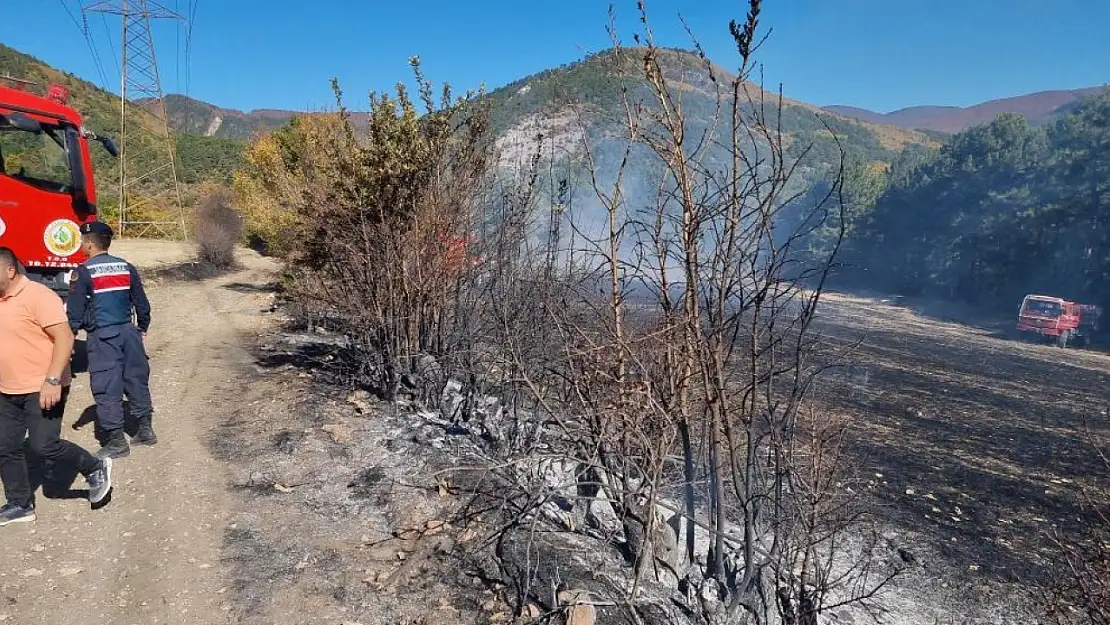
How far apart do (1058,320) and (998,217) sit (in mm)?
11476

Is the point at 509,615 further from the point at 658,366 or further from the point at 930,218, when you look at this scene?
the point at 930,218

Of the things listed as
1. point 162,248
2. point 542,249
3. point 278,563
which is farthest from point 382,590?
point 162,248

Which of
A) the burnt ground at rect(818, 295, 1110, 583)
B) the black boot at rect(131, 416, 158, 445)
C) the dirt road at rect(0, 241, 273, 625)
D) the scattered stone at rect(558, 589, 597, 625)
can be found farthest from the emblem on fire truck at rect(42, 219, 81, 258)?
the burnt ground at rect(818, 295, 1110, 583)

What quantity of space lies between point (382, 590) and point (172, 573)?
3.40 ft

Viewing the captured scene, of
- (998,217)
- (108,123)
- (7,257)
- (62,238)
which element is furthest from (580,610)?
(108,123)

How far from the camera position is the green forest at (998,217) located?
89.0ft

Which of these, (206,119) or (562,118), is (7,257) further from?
(206,119)

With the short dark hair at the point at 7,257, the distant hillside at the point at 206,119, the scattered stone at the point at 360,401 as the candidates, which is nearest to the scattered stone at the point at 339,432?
the scattered stone at the point at 360,401

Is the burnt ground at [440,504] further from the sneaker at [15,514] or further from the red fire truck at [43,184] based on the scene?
the red fire truck at [43,184]

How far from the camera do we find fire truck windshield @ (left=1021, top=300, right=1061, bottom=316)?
912 inches

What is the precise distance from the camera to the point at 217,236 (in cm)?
1662

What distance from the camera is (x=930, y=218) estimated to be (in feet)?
120

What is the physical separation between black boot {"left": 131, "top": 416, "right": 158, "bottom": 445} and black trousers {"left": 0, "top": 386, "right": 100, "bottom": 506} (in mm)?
1099

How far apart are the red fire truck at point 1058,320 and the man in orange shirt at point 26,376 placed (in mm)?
28384
